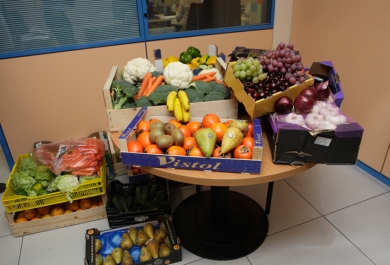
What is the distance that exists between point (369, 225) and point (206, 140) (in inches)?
55.9

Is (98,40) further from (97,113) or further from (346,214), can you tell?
(346,214)

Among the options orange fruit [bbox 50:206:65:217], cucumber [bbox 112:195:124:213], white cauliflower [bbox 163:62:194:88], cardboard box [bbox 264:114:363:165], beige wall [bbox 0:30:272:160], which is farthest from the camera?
beige wall [bbox 0:30:272:160]

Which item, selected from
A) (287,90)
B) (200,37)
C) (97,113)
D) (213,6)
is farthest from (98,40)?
(287,90)

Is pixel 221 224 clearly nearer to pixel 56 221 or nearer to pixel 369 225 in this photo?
pixel 369 225

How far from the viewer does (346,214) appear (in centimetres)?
199

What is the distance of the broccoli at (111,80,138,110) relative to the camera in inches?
58.1

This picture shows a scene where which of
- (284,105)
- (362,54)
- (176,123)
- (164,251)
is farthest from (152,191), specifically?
(362,54)

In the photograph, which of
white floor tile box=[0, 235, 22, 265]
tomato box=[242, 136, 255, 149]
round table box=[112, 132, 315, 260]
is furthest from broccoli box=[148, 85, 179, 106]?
white floor tile box=[0, 235, 22, 265]

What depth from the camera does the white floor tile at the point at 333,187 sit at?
2096 millimetres

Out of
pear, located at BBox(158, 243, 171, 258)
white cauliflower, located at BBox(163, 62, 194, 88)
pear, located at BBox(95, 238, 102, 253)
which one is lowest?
pear, located at BBox(158, 243, 171, 258)

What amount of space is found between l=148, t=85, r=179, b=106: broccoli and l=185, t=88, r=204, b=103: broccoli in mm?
83

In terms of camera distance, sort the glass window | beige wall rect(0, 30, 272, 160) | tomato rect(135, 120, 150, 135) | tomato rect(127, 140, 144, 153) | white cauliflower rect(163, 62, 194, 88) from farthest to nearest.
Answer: beige wall rect(0, 30, 272, 160) → the glass window → white cauliflower rect(163, 62, 194, 88) → tomato rect(135, 120, 150, 135) → tomato rect(127, 140, 144, 153)

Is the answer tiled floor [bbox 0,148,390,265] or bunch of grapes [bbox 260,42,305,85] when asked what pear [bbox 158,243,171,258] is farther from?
bunch of grapes [bbox 260,42,305,85]

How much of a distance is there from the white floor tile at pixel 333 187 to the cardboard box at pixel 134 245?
102 centimetres
